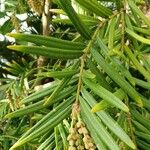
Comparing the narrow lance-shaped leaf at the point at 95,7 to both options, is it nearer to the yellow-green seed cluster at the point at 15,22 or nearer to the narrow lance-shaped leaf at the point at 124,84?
the narrow lance-shaped leaf at the point at 124,84

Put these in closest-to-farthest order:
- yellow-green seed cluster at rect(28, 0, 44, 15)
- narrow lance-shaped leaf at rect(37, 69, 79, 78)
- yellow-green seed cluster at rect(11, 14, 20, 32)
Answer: narrow lance-shaped leaf at rect(37, 69, 79, 78) → yellow-green seed cluster at rect(28, 0, 44, 15) → yellow-green seed cluster at rect(11, 14, 20, 32)

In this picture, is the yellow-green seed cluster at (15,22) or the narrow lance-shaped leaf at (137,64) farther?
the yellow-green seed cluster at (15,22)

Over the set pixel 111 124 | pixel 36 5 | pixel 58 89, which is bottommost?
pixel 111 124

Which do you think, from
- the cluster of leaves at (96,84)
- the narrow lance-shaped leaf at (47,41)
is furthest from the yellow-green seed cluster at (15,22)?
the narrow lance-shaped leaf at (47,41)

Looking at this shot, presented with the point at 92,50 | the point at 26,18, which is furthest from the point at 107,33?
the point at 26,18

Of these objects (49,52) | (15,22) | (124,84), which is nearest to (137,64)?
(124,84)

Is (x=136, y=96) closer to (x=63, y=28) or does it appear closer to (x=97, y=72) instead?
(x=97, y=72)

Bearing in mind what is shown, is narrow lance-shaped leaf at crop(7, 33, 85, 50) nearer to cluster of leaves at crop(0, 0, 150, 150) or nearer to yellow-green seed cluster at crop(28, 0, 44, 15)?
cluster of leaves at crop(0, 0, 150, 150)

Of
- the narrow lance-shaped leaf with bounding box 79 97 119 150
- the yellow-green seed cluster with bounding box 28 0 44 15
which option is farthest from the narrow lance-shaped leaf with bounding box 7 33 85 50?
the yellow-green seed cluster with bounding box 28 0 44 15

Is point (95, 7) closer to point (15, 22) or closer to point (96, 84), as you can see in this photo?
point (96, 84)

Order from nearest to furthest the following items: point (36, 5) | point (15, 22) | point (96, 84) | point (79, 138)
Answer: point (79, 138)
point (96, 84)
point (36, 5)
point (15, 22)

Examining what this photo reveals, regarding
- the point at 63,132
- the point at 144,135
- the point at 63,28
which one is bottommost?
Answer: the point at 144,135
